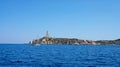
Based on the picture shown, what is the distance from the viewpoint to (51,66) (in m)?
51.7

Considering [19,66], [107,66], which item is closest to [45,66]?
[19,66]

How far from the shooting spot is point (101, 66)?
172ft

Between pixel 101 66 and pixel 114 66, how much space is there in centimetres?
271

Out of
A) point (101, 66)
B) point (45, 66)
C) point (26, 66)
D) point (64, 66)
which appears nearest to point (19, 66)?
point (26, 66)

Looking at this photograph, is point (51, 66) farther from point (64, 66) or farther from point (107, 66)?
point (107, 66)

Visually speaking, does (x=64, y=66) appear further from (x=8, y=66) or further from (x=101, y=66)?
(x=8, y=66)

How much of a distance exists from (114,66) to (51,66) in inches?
524

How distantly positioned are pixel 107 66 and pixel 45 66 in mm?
13289

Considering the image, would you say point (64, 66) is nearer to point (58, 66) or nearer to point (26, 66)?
point (58, 66)

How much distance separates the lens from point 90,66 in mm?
52594

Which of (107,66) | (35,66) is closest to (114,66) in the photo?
(107,66)

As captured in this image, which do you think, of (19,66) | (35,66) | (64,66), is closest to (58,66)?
(64,66)

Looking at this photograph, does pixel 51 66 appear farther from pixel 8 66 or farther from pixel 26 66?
pixel 8 66

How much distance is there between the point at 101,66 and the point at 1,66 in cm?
2108
